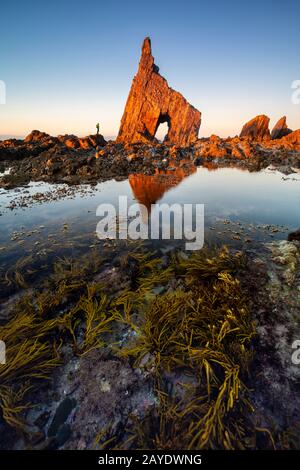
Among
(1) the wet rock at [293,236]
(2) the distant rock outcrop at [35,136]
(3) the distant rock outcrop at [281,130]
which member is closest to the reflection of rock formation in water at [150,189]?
(1) the wet rock at [293,236]

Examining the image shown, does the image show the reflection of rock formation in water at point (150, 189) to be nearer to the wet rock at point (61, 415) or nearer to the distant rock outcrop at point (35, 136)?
the wet rock at point (61, 415)

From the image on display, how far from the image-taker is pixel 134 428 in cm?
202

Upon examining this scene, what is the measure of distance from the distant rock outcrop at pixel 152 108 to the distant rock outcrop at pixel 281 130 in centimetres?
2611

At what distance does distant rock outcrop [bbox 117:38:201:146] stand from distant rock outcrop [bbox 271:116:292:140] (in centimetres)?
2611

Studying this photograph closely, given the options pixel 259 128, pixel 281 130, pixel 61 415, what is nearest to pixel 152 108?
pixel 259 128

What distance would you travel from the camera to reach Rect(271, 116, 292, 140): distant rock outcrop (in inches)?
2371

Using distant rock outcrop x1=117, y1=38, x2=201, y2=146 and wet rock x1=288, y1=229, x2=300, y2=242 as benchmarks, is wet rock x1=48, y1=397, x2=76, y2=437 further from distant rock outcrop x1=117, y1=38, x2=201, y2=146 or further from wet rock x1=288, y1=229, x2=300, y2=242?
distant rock outcrop x1=117, y1=38, x2=201, y2=146

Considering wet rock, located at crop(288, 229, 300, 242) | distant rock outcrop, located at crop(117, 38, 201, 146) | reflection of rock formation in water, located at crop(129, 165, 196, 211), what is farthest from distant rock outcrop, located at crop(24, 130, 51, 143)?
wet rock, located at crop(288, 229, 300, 242)

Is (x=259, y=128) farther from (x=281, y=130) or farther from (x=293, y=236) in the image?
(x=293, y=236)

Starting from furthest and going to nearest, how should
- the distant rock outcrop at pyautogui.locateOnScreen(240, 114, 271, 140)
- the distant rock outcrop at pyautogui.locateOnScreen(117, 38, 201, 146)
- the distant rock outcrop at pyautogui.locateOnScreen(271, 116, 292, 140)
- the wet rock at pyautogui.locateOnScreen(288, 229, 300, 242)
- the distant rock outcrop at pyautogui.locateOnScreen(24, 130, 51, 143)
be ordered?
the distant rock outcrop at pyautogui.locateOnScreen(117, 38, 201, 146) → the distant rock outcrop at pyautogui.locateOnScreen(271, 116, 292, 140) → the distant rock outcrop at pyautogui.locateOnScreen(240, 114, 271, 140) → the distant rock outcrop at pyautogui.locateOnScreen(24, 130, 51, 143) → the wet rock at pyautogui.locateOnScreen(288, 229, 300, 242)

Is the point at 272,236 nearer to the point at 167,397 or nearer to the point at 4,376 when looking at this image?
the point at 167,397

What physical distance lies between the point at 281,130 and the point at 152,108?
147 ft

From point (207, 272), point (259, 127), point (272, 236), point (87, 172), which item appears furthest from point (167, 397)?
point (259, 127)

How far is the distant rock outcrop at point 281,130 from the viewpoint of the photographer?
198 ft
